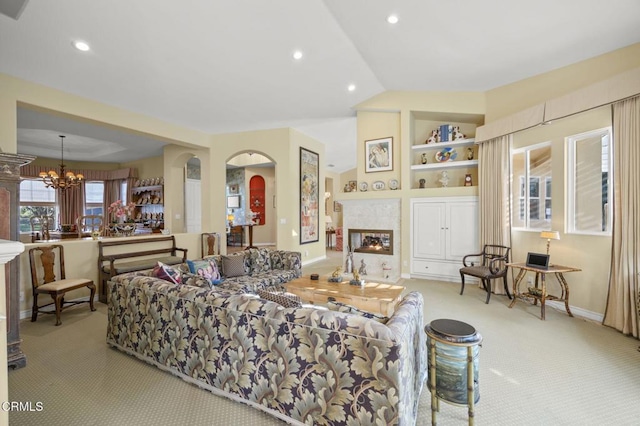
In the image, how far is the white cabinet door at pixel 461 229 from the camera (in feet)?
17.0

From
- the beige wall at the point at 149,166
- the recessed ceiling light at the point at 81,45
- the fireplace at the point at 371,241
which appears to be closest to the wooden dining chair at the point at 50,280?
the recessed ceiling light at the point at 81,45

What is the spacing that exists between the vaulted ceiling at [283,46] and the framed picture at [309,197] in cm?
195

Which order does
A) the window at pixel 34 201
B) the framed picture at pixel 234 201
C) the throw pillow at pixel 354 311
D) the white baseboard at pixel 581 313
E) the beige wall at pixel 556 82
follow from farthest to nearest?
the framed picture at pixel 234 201 → the window at pixel 34 201 → the white baseboard at pixel 581 313 → the beige wall at pixel 556 82 → the throw pillow at pixel 354 311

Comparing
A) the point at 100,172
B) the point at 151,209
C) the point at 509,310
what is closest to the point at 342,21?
the point at 509,310

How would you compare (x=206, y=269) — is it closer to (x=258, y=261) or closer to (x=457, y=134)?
(x=258, y=261)

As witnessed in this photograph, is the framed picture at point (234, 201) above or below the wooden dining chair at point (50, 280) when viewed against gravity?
above

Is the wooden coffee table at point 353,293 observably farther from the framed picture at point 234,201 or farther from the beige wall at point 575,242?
the framed picture at point 234,201

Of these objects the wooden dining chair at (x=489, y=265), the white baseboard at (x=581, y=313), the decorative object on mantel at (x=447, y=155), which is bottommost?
the white baseboard at (x=581, y=313)

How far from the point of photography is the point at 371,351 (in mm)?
1492

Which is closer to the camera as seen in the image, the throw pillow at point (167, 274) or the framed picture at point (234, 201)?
the throw pillow at point (167, 274)

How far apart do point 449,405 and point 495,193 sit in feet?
12.6

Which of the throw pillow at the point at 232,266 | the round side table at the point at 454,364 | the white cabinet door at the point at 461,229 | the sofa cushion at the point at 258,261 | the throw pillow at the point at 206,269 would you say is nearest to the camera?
the round side table at the point at 454,364

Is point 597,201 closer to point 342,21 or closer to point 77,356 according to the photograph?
point 342,21

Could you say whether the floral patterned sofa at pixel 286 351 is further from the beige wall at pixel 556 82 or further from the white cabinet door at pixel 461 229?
the beige wall at pixel 556 82
